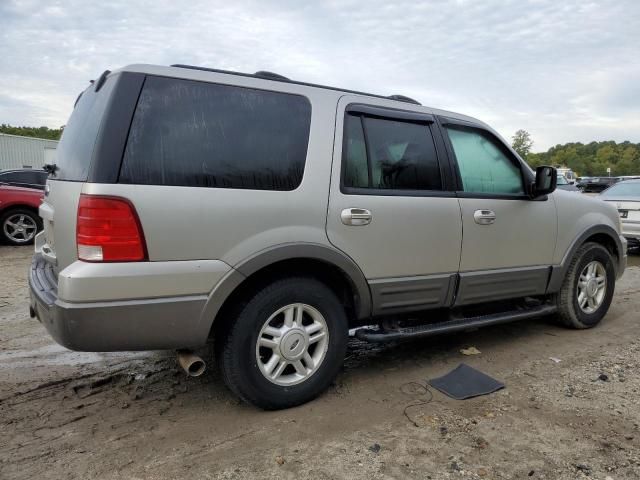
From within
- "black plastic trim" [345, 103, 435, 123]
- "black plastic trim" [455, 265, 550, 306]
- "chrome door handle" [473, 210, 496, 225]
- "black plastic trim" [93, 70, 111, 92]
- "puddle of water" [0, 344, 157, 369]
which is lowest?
"puddle of water" [0, 344, 157, 369]

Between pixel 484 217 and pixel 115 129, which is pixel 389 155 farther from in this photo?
pixel 115 129

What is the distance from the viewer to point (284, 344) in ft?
9.83

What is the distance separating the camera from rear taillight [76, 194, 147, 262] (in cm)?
246

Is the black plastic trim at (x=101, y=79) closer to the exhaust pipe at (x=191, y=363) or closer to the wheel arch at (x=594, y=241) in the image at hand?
the exhaust pipe at (x=191, y=363)

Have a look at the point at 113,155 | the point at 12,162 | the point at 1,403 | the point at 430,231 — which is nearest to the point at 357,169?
the point at 430,231

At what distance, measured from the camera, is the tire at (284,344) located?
9.40 ft

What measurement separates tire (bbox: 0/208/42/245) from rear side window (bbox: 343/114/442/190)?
8518 mm

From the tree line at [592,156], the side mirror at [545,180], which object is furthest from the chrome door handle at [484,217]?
the tree line at [592,156]

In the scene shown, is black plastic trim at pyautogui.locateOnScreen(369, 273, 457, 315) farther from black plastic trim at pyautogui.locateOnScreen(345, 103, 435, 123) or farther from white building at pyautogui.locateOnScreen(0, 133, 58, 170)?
white building at pyautogui.locateOnScreen(0, 133, 58, 170)

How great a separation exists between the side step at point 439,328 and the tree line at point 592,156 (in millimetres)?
80687

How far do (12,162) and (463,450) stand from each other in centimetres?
2475

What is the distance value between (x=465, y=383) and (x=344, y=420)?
1.03 metres

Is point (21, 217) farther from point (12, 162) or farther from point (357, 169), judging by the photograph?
point (12, 162)

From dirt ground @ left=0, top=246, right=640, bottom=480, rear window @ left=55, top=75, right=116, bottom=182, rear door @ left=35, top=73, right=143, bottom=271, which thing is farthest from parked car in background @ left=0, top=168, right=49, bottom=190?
rear door @ left=35, top=73, right=143, bottom=271
